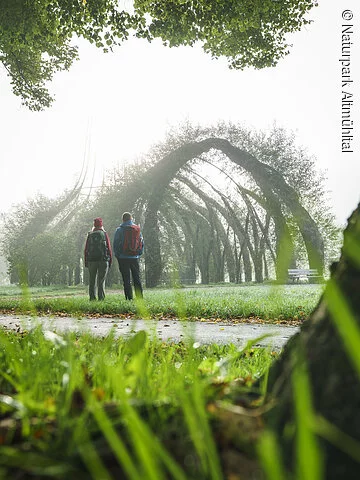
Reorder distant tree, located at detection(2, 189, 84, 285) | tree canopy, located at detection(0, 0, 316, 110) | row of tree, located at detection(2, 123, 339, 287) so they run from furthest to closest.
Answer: distant tree, located at detection(2, 189, 84, 285), row of tree, located at detection(2, 123, 339, 287), tree canopy, located at detection(0, 0, 316, 110)

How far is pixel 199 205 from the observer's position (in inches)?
1398

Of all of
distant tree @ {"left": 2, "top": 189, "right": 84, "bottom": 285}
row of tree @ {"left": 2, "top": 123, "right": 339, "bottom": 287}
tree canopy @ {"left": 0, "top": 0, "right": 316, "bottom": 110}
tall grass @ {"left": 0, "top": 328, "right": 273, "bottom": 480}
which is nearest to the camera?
tall grass @ {"left": 0, "top": 328, "right": 273, "bottom": 480}

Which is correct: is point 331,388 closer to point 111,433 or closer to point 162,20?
point 111,433

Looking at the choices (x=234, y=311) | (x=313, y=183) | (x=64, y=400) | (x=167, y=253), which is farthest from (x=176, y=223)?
(x=64, y=400)

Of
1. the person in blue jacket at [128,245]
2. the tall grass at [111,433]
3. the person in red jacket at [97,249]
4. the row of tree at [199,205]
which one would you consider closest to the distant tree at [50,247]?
the row of tree at [199,205]

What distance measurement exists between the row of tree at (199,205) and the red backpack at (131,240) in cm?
788

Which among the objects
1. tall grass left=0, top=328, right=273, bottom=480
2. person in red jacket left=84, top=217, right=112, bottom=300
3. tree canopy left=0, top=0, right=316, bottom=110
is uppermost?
tree canopy left=0, top=0, right=316, bottom=110

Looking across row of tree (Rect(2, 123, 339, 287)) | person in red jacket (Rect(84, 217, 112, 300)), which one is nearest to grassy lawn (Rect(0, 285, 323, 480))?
person in red jacket (Rect(84, 217, 112, 300))

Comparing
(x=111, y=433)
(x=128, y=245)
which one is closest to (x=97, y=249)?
(x=128, y=245)

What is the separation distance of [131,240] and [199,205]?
23874 mm

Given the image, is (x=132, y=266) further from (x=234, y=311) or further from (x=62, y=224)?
(x=62, y=224)

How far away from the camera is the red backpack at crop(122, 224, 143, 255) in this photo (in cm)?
1190

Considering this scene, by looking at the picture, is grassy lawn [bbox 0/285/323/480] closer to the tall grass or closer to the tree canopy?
the tall grass

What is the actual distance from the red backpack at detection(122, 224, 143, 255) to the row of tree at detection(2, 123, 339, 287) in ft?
25.9
